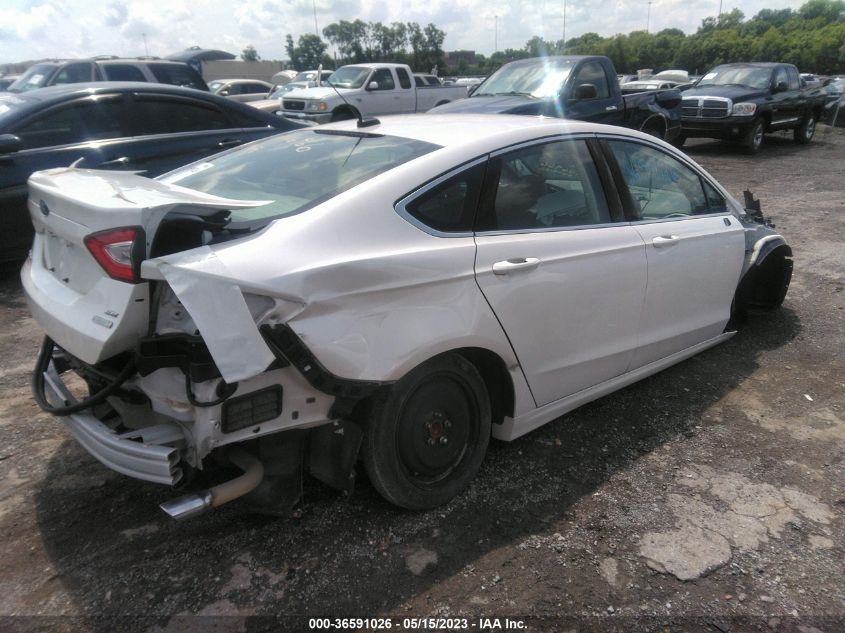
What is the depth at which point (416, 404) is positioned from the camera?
267cm

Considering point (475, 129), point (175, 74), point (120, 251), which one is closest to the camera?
point (120, 251)

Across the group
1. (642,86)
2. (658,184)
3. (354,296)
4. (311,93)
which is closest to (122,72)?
(311,93)

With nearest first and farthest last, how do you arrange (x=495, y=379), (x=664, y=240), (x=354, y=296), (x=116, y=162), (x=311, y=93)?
(x=354, y=296) < (x=495, y=379) < (x=664, y=240) < (x=116, y=162) < (x=311, y=93)

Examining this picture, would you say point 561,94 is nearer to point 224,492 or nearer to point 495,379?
point 495,379

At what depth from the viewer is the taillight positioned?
2174mm

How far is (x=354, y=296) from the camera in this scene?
7.64ft

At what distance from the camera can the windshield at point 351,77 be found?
15836 millimetres

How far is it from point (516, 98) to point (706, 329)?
5.81m

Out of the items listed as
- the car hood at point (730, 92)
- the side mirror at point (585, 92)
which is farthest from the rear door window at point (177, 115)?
the car hood at point (730, 92)

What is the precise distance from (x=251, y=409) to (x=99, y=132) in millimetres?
4652

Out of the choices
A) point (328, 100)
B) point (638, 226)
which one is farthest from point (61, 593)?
point (328, 100)

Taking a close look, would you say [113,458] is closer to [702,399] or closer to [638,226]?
[638,226]

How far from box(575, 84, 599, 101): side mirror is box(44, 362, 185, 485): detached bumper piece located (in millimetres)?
8216

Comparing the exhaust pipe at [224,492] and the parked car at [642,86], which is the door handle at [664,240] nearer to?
the exhaust pipe at [224,492]
